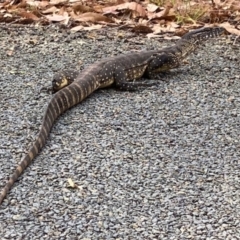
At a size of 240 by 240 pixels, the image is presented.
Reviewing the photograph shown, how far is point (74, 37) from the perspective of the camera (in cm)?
860

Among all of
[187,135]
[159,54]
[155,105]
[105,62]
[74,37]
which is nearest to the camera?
[187,135]

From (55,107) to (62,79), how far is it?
94 cm

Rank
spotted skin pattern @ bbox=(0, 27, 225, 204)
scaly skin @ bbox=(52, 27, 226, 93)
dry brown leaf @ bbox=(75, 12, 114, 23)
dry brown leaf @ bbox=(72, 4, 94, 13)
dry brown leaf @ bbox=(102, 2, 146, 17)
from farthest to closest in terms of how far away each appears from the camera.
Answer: dry brown leaf @ bbox=(72, 4, 94, 13), dry brown leaf @ bbox=(102, 2, 146, 17), dry brown leaf @ bbox=(75, 12, 114, 23), scaly skin @ bbox=(52, 27, 226, 93), spotted skin pattern @ bbox=(0, 27, 225, 204)

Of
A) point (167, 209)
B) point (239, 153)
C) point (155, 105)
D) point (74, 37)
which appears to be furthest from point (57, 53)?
point (167, 209)

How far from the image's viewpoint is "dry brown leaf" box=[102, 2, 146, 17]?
31.2 feet

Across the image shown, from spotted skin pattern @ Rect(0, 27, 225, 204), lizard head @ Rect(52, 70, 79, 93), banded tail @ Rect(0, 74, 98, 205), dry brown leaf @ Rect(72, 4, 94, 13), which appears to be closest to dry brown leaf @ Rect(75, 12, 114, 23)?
dry brown leaf @ Rect(72, 4, 94, 13)

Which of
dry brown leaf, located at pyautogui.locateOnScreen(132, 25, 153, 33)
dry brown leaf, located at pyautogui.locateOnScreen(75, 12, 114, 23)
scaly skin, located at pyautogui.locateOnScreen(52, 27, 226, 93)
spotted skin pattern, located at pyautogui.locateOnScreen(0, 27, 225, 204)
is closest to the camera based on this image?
spotted skin pattern, located at pyautogui.locateOnScreen(0, 27, 225, 204)

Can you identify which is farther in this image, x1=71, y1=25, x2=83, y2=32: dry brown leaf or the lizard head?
x1=71, y1=25, x2=83, y2=32: dry brown leaf

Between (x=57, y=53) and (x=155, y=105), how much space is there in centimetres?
207

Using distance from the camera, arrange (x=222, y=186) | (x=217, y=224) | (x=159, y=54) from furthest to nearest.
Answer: (x=159, y=54) < (x=222, y=186) < (x=217, y=224)

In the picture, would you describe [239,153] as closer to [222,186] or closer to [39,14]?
[222,186]

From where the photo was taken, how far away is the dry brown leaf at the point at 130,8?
9.52 metres

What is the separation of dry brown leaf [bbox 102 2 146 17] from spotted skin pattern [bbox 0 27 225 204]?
4.68 feet

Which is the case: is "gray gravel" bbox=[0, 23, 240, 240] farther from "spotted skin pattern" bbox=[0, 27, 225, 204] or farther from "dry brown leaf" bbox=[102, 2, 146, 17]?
"dry brown leaf" bbox=[102, 2, 146, 17]
